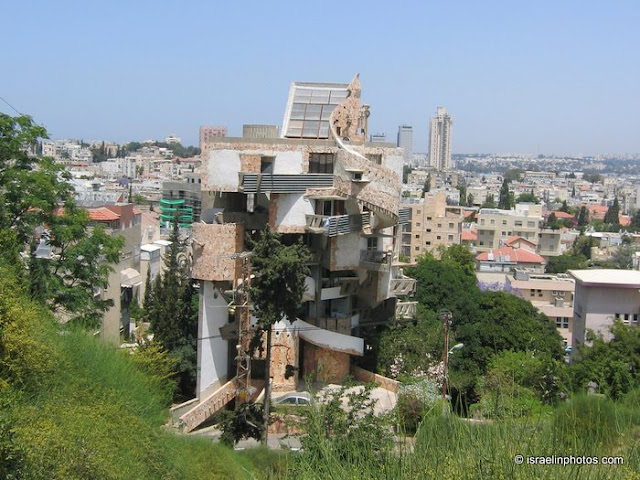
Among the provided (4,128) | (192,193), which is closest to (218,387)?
(4,128)

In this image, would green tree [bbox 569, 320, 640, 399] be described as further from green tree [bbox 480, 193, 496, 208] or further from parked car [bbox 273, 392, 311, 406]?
green tree [bbox 480, 193, 496, 208]

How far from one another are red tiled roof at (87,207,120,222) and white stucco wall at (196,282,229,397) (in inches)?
513

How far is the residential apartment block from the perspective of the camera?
65.6ft

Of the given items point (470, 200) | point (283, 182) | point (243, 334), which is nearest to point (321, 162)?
point (283, 182)

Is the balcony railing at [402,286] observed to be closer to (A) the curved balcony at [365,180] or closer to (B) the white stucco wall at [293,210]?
(A) the curved balcony at [365,180]

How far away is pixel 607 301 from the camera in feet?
90.6

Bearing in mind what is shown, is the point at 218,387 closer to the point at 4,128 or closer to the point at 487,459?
the point at 4,128

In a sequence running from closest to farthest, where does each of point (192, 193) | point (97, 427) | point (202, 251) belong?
1. point (97, 427)
2. point (202, 251)
3. point (192, 193)

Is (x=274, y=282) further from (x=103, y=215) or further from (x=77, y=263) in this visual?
(x=103, y=215)

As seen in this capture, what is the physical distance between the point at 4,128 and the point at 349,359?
9.75 meters

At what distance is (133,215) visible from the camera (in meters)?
39.0

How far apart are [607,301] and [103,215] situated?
57.9 feet

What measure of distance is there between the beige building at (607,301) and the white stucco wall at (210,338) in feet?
40.4

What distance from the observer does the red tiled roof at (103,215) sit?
32562mm
